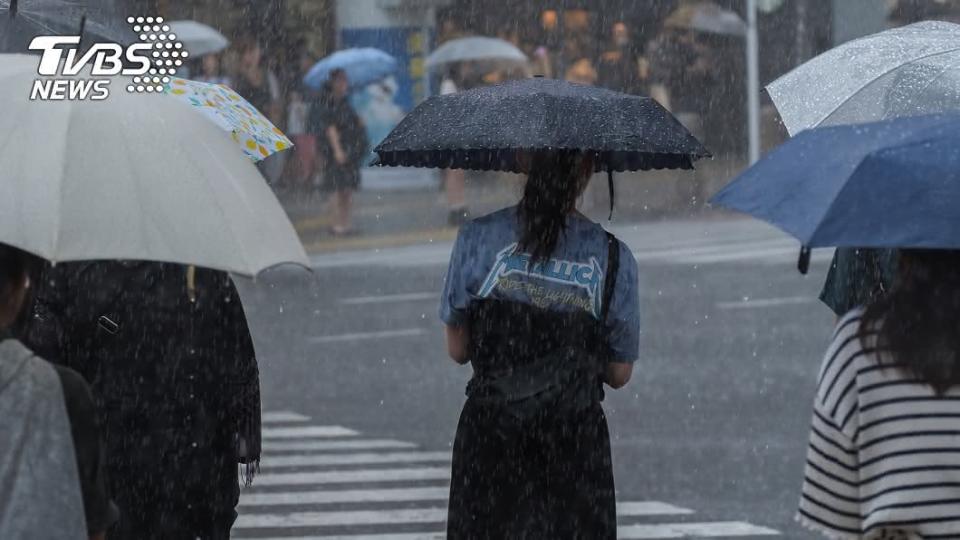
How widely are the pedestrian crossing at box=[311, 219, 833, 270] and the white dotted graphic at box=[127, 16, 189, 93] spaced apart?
1180cm

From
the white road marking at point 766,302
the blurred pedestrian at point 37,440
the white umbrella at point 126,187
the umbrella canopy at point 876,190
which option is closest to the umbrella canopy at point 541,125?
the white umbrella at point 126,187

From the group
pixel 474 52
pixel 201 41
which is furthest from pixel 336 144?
pixel 201 41

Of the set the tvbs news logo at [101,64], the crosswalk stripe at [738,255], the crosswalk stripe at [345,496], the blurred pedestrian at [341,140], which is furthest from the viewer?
the blurred pedestrian at [341,140]

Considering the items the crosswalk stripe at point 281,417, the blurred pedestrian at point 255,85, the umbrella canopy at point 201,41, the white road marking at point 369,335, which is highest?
the umbrella canopy at point 201,41

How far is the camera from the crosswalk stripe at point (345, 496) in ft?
30.3

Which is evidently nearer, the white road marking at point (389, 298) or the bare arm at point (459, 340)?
the bare arm at point (459, 340)

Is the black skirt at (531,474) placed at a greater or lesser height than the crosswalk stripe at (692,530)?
greater

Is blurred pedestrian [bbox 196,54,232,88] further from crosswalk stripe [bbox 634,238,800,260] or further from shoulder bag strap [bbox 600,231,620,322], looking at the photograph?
shoulder bag strap [bbox 600,231,620,322]

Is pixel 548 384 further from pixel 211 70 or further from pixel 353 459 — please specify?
pixel 211 70

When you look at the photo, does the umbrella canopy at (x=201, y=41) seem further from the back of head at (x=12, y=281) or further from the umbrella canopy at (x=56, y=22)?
the back of head at (x=12, y=281)

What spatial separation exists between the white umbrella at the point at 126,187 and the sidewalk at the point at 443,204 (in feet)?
52.4

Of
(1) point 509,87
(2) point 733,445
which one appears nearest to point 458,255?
(1) point 509,87

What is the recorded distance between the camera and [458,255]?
5.06 metres

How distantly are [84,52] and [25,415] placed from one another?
2.23 meters
